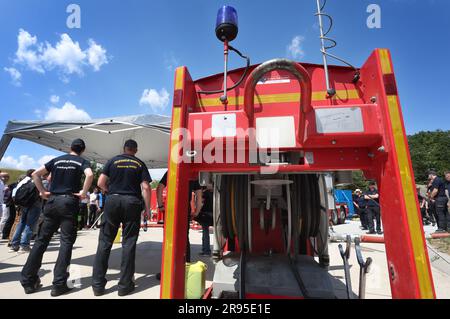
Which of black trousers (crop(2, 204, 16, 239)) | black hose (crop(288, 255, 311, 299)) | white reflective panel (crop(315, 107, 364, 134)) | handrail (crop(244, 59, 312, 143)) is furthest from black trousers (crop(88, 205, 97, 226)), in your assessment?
white reflective panel (crop(315, 107, 364, 134))

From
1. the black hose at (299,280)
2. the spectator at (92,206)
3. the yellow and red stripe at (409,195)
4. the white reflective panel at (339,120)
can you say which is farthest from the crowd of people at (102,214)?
the spectator at (92,206)

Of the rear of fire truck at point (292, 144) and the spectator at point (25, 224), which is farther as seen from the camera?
the spectator at point (25, 224)

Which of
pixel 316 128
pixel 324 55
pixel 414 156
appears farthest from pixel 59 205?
pixel 414 156

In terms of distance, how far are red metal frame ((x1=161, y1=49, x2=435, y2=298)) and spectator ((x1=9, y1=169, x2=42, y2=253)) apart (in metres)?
5.26

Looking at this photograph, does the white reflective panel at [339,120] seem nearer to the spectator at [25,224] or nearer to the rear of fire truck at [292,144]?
the rear of fire truck at [292,144]

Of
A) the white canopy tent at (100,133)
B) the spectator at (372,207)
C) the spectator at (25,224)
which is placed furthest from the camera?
the spectator at (372,207)

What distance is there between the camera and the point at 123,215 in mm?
2984

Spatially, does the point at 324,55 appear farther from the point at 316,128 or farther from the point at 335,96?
the point at 316,128

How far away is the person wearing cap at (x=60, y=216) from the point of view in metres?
2.83

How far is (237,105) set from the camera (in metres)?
1.82

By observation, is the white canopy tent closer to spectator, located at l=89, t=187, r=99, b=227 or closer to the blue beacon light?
the blue beacon light

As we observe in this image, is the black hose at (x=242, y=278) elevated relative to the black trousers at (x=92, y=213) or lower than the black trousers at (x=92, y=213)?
lower

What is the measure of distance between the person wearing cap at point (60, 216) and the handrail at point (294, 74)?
8.40ft

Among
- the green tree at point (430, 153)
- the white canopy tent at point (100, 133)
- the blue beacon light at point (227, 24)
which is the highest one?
the green tree at point (430, 153)
